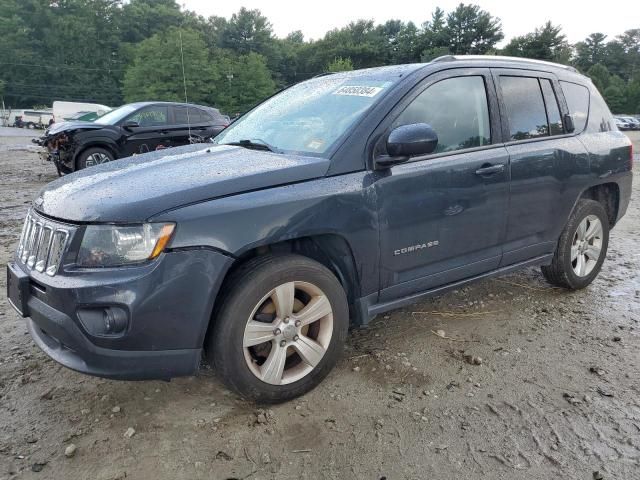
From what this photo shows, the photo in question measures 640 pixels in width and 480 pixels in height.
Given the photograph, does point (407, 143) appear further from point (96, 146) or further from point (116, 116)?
point (116, 116)

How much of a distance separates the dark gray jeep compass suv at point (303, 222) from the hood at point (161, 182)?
0.04 ft

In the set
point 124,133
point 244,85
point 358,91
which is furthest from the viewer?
point 244,85

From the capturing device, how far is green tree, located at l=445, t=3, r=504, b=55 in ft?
228

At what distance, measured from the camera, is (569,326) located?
3598 millimetres

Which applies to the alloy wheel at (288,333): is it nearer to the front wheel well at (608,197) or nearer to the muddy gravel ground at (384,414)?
the muddy gravel ground at (384,414)

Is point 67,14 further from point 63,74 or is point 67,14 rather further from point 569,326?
point 569,326

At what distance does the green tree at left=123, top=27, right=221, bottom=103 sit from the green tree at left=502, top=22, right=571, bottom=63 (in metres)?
39.7

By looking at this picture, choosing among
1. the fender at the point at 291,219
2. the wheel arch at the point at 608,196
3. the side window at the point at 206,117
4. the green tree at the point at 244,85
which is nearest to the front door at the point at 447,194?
the fender at the point at 291,219

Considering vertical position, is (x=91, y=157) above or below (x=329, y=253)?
below

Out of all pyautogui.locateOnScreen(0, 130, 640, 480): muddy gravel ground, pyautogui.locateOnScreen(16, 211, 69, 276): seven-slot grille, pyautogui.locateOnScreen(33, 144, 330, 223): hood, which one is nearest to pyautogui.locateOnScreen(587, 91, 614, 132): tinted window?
pyautogui.locateOnScreen(0, 130, 640, 480): muddy gravel ground

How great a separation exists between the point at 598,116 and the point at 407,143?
2549mm

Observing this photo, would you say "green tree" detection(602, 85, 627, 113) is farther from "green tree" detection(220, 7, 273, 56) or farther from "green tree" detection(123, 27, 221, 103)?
"green tree" detection(123, 27, 221, 103)

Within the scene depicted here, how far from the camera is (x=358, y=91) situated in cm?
316

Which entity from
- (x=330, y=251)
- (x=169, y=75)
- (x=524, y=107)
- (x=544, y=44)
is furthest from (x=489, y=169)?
(x=544, y=44)
